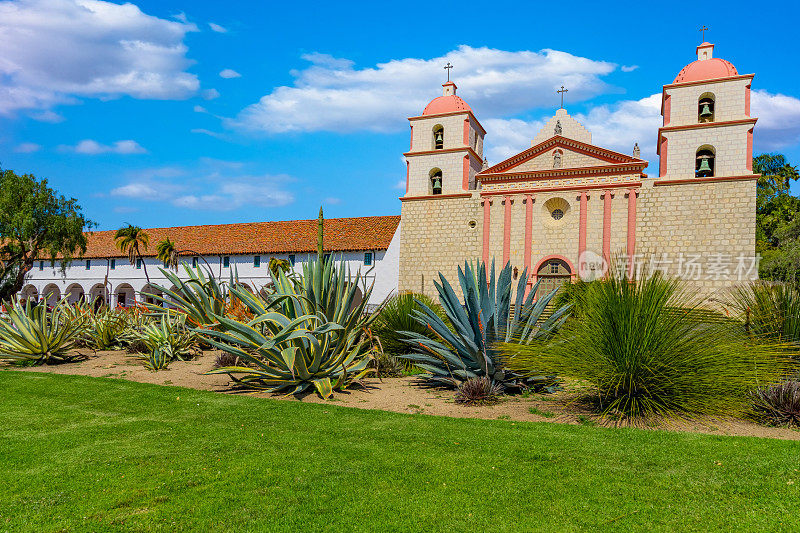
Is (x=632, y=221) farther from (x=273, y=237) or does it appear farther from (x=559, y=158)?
(x=273, y=237)

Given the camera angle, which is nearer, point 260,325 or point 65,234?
point 260,325

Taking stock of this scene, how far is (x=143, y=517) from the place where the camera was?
11.0 ft

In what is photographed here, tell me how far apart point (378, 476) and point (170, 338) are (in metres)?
8.34

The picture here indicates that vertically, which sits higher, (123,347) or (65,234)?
(65,234)

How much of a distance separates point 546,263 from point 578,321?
17.0m

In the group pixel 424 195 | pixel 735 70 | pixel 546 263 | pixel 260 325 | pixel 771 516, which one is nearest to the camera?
pixel 771 516

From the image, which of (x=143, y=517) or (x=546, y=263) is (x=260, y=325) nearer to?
(x=143, y=517)

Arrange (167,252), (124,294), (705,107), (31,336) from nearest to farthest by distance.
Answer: (31,336)
(705,107)
(167,252)
(124,294)

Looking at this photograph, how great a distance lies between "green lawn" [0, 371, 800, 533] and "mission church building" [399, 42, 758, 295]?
48.9 ft

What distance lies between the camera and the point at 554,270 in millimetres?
22953

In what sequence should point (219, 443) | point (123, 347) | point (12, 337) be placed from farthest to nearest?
point (123, 347) → point (12, 337) → point (219, 443)

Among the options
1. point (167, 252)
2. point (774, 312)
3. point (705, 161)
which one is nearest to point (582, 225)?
point (705, 161)

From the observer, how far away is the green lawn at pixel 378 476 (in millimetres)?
3312

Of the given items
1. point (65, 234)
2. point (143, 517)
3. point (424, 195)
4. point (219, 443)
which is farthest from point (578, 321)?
point (65, 234)
